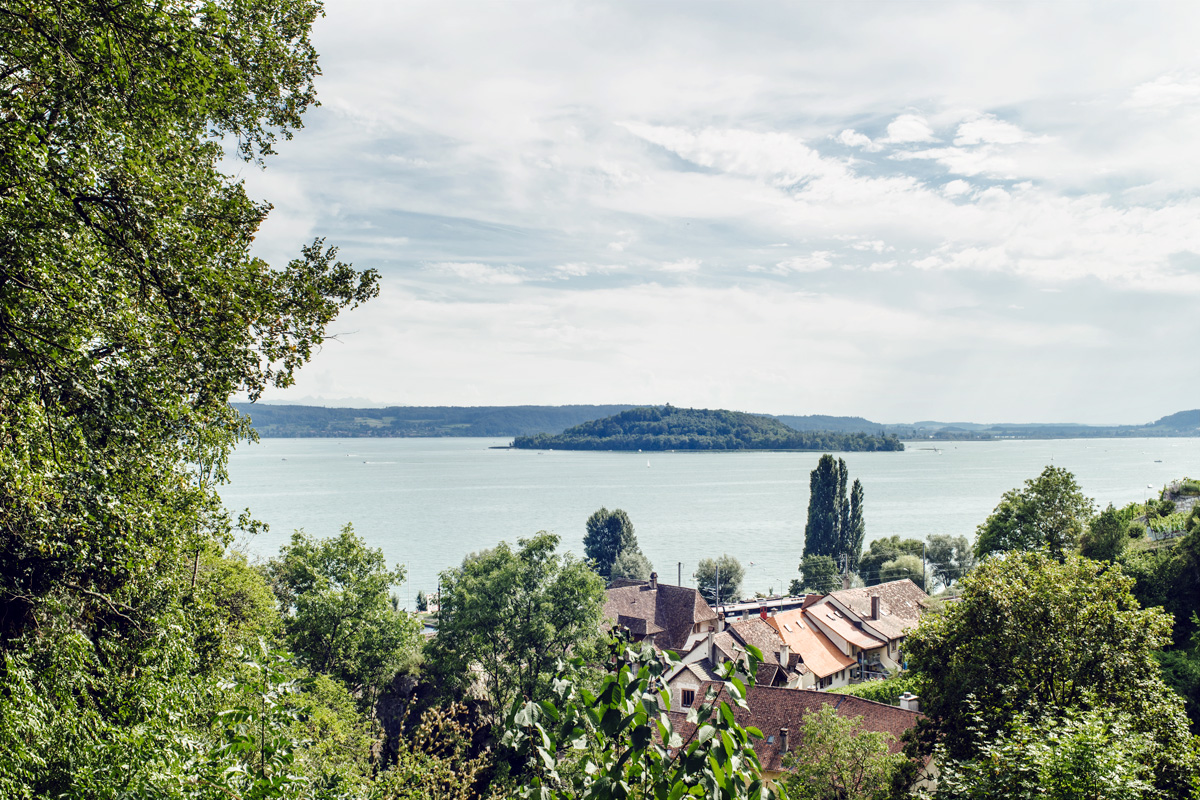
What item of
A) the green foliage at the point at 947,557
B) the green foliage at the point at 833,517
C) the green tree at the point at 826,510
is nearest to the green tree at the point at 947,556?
the green foliage at the point at 947,557

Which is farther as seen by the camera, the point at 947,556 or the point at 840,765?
the point at 947,556

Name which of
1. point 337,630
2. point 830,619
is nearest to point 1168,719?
point 337,630

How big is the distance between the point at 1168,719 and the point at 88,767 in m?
16.6

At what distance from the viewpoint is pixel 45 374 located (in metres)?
6.25

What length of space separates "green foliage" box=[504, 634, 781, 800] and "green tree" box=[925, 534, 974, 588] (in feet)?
267

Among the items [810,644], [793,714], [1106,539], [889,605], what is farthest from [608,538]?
[1106,539]

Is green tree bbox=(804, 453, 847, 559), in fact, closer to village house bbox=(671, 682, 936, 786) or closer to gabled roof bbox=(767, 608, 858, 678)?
gabled roof bbox=(767, 608, 858, 678)

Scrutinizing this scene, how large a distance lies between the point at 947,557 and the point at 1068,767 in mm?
74978

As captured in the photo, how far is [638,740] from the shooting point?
3.49 meters

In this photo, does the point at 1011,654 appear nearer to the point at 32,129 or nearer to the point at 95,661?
the point at 95,661

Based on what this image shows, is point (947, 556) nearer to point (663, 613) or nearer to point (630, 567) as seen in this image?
point (630, 567)

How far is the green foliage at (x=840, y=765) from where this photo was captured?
60.0ft

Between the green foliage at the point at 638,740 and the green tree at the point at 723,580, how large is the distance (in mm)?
66937

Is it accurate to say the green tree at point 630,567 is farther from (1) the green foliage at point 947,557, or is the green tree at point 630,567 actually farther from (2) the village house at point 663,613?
(1) the green foliage at point 947,557
